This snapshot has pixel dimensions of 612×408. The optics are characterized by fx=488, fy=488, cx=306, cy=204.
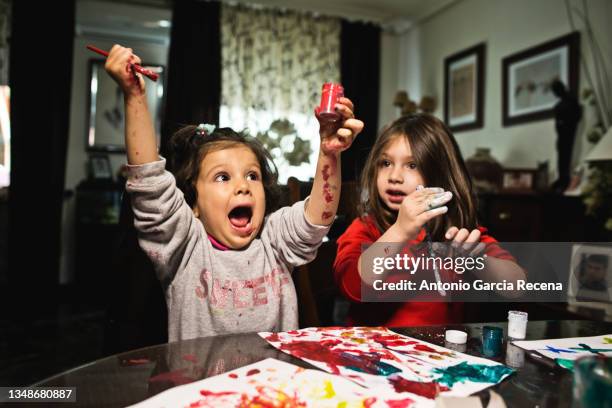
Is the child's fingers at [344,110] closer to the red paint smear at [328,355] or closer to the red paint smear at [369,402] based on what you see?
the red paint smear at [328,355]

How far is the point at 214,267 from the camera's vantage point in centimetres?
107

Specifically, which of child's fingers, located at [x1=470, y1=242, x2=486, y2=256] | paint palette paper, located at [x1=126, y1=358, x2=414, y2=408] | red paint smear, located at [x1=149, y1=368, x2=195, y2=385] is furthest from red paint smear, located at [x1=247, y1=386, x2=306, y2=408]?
child's fingers, located at [x1=470, y1=242, x2=486, y2=256]

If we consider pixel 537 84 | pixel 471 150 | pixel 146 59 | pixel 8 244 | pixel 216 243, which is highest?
pixel 146 59

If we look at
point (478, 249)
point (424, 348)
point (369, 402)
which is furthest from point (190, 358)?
point (478, 249)

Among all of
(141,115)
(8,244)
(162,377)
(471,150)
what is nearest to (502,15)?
(471,150)

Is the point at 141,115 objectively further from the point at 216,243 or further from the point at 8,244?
the point at 8,244

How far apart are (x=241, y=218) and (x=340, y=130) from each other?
0.32m

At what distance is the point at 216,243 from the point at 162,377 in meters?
0.47

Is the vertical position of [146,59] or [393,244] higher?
[146,59]

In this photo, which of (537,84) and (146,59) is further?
(146,59)

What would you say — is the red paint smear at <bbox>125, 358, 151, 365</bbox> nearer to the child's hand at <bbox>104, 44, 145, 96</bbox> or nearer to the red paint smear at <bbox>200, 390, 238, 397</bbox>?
the red paint smear at <bbox>200, 390, 238, 397</bbox>

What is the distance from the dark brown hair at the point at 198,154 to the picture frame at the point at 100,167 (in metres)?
3.66

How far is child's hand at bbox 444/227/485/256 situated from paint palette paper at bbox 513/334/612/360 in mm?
234

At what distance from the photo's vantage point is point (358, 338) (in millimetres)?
877
